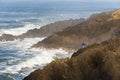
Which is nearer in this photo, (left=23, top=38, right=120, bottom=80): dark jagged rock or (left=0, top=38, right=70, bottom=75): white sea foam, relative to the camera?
(left=23, top=38, right=120, bottom=80): dark jagged rock

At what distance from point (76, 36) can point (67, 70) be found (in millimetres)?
39863

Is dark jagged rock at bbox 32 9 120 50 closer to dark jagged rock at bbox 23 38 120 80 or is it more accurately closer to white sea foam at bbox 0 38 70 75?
white sea foam at bbox 0 38 70 75

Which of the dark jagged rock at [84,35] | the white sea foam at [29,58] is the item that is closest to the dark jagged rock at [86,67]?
the white sea foam at [29,58]

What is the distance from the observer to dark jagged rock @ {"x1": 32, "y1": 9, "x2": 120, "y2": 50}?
5303 centimetres

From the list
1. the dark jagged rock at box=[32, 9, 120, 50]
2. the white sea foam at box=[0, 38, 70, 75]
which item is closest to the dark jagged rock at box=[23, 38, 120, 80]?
the white sea foam at box=[0, 38, 70, 75]

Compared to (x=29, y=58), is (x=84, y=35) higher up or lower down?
higher up

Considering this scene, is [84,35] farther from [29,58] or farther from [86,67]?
[86,67]

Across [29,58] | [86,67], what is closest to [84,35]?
[29,58]

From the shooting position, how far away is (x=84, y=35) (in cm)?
5559

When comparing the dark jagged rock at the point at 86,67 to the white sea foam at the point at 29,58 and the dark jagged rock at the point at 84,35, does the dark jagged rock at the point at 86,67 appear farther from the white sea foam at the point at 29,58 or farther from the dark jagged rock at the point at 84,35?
the dark jagged rock at the point at 84,35

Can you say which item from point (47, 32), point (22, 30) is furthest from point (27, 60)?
point (22, 30)

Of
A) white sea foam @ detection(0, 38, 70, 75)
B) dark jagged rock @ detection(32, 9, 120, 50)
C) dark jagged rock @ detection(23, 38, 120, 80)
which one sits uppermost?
dark jagged rock @ detection(32, 9, 120, 50)

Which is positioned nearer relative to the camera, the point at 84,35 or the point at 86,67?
the point at 86,67

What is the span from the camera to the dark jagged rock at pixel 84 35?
174 ft
